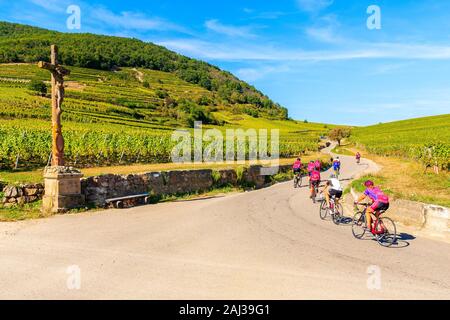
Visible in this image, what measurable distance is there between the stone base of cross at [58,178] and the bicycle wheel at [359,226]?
30.4ft

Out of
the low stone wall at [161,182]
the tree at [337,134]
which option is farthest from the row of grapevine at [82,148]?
the tree at [337,134]

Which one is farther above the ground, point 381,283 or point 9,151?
point 9,151

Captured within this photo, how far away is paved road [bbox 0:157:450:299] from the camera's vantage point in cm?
632

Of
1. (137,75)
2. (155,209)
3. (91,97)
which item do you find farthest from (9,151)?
(137,75)

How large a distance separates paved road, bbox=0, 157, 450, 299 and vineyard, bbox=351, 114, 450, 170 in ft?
65.6

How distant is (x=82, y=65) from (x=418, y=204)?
413 ft

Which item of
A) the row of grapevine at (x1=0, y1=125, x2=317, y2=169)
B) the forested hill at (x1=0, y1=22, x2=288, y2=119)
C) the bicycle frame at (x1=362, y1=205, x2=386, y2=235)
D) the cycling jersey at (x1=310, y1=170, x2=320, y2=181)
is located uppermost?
the forested hill at (x1=0, y1=22, x2=288, y2=119)

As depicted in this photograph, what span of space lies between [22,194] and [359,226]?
36.5 feet

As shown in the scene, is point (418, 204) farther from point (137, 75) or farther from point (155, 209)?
point (137, 75)

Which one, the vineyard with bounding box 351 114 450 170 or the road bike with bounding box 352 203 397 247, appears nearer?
the road bike with bounding box 352 203 397 247

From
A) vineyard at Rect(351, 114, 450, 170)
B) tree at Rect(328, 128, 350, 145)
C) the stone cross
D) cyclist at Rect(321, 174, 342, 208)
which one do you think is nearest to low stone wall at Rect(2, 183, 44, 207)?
the stone cross

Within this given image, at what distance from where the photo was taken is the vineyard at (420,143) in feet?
94.2

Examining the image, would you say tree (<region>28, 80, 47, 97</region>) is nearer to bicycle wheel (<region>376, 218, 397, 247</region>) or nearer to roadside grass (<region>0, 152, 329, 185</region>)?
roadside grass (<region>0, 152, 329, 185</region>)

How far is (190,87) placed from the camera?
142 m
